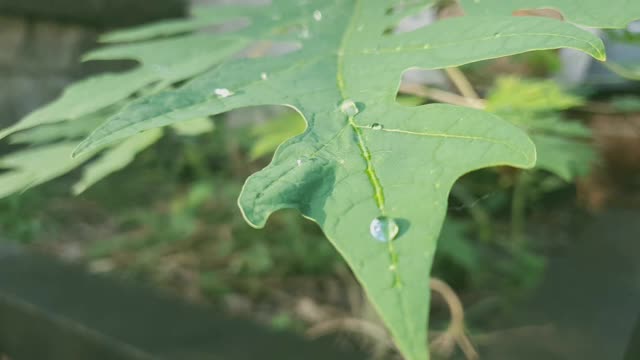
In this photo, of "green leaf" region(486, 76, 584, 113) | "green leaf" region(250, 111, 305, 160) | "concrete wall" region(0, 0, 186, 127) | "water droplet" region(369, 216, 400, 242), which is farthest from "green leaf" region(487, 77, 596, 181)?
"concrete wall" region(0, 0, 186, 127)

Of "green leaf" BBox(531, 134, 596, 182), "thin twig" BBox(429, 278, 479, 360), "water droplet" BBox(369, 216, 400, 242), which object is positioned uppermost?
"water droplet" BBox(369, 216, 400, 242)

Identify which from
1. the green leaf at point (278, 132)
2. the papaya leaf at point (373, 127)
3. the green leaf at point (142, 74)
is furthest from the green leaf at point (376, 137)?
the green leaf at point (278, 132)

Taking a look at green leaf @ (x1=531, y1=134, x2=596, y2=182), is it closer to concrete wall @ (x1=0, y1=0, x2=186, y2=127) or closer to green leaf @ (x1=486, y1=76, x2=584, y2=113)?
green leaf @ (x1=486, y1=76, x2=584, y2=113)

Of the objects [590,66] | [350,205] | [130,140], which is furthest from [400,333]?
[590,66]

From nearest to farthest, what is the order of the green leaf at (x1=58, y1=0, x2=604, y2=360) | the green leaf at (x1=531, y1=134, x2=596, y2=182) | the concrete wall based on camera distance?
the green leaf at (x1=58, y1=0, x2=604, y2=360), the green leaf at (x1=531, y1=134, x2=596, y2=182), the concrete wall

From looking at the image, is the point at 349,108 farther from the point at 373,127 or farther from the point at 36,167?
the point at 36,167

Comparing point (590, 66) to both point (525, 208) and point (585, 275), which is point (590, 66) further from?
point (585, 275)

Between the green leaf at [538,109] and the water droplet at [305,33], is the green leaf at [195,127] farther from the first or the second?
the green leaf at [538,109]
